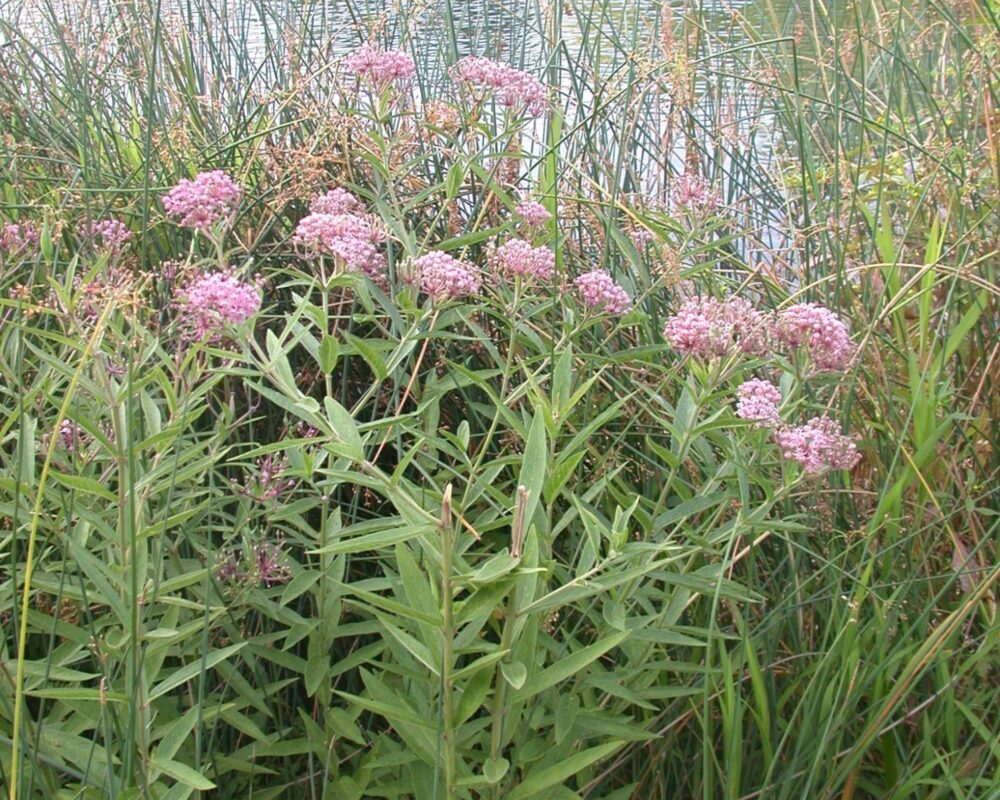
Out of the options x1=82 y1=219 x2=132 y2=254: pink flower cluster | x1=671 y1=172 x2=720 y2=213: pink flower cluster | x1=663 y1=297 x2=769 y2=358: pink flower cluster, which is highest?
x1=82 y1=219 x2=132 y2=254: pink flower cluster

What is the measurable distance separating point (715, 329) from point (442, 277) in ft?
1.08

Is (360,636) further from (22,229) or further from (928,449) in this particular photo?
(928,449)

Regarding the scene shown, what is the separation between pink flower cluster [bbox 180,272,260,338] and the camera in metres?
1.22

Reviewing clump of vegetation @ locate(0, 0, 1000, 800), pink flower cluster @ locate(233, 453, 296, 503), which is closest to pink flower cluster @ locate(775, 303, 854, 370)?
clump of vegetation @ locate(0, 0, 1000, 800)

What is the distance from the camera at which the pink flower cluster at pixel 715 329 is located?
138 cm

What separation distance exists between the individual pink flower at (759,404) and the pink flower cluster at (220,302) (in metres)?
0.58

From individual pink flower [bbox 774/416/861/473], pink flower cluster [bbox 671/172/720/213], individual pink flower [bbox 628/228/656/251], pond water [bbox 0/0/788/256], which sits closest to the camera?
individual pink flower [bbox 774/416/861/473]

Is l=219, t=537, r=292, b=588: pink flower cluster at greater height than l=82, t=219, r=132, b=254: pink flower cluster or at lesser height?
lesser

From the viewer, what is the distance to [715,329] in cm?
138

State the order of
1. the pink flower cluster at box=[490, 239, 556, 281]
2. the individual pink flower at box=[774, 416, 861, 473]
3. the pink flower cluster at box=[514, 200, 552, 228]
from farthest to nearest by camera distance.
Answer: the pink flower cluster at box=[514, 200, 552, 228]
the pink flower cluster at box=[490, 239, 556, 281]
the individual pink flower at box=[774, 416, 861, 473]

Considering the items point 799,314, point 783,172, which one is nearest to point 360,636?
point 799,314

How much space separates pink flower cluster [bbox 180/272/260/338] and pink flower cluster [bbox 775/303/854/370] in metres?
0.63

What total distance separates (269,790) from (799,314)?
90 cm

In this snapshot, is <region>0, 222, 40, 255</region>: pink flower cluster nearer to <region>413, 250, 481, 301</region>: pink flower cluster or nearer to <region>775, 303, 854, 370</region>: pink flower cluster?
<region>413, 250, 481, 301</region>: pink flower cluster
